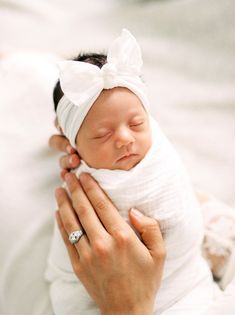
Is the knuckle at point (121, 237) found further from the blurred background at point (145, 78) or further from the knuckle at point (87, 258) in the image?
the blurred background at point (145, 78)

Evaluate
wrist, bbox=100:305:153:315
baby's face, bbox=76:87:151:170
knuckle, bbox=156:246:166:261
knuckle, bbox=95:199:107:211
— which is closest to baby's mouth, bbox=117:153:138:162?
baby's face, bbox=76:87:151:170

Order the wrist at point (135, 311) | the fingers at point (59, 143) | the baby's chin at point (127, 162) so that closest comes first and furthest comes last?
the wrist at point (135, 311), the baby's chin at point (127, 162), the fingers at point (59, 143)

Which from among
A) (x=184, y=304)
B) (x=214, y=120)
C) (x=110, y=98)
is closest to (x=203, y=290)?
(x=184, y=304)

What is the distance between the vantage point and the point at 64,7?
1.93 meters

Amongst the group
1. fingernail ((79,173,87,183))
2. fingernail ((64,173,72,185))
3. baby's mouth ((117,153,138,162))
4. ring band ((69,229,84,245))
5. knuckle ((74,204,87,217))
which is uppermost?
baby's mouth ((117,153,138,162))

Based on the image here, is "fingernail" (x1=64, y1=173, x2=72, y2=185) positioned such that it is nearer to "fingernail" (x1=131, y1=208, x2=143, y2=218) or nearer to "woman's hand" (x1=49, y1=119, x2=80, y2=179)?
"woman's hand" (x1=49, y1=119, x2=80, y2=179)

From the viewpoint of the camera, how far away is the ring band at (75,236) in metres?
1.02

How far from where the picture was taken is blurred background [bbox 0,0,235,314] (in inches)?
49.4

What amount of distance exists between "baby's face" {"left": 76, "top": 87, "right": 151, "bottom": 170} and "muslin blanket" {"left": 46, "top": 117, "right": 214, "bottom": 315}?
0.08ft

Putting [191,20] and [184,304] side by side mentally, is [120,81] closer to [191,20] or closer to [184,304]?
[184,304]

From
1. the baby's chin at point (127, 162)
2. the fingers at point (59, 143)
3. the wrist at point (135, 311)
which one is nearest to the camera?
the wrist at point (135, 311)

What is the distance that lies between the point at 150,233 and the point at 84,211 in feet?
0.52

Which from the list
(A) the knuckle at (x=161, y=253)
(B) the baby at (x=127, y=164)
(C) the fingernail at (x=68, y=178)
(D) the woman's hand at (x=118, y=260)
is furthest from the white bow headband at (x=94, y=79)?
(A) the knuckle at (x=161, y=253)

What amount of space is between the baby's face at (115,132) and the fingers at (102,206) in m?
0.04
